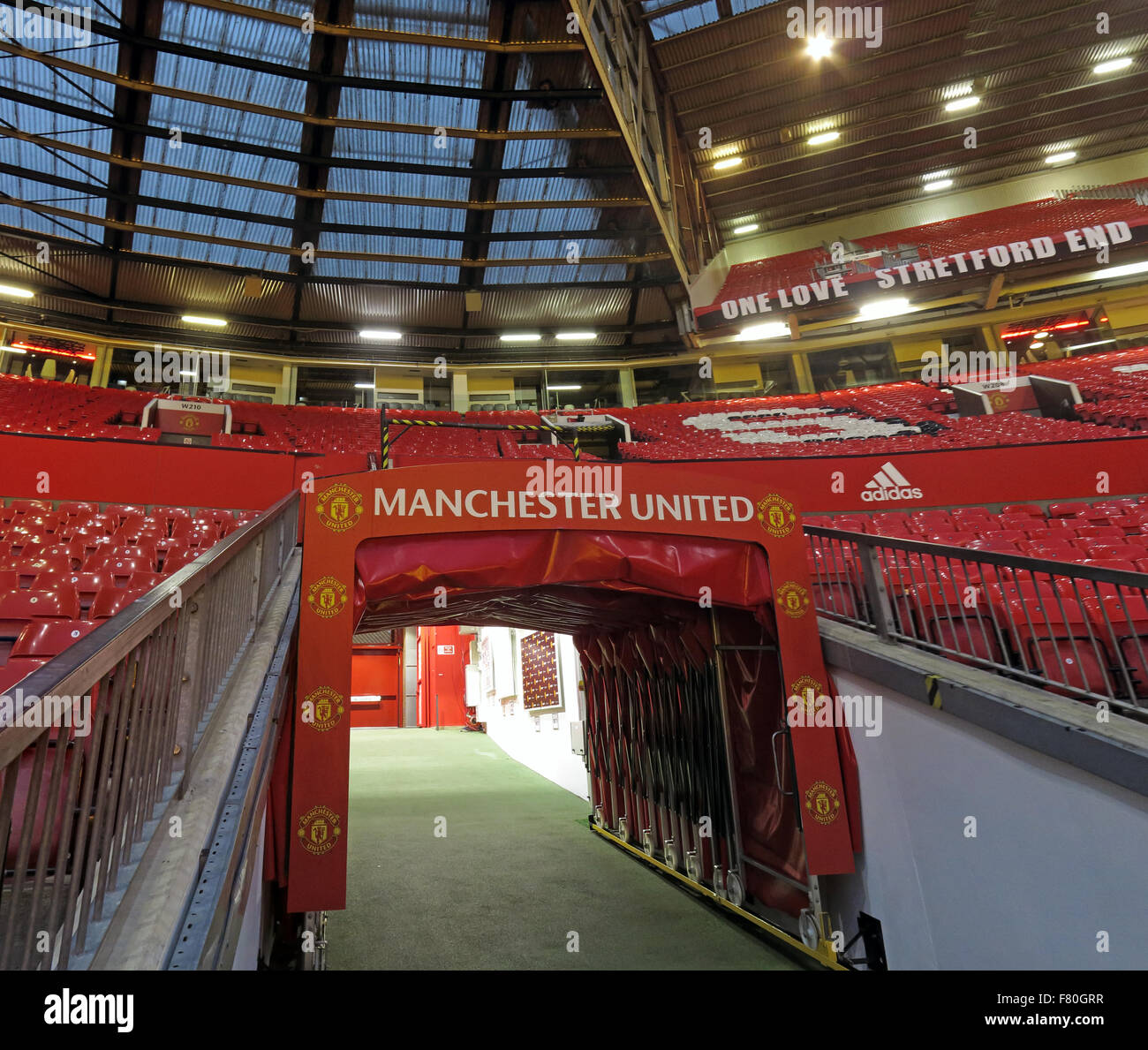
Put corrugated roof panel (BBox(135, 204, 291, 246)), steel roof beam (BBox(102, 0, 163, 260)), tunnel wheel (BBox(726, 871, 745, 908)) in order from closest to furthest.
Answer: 1. tunnel wheel (BBox(726, 871, 745, 908))
2. steel roof beam (BBox(102, 0, 163, 260))
3. corrugated roof panel (BBox(135, 204, 291, 246))

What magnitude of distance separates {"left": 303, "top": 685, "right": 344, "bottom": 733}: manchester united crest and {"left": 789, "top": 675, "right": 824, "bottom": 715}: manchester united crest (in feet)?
9.27

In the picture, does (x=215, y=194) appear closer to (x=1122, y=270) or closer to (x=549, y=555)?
(x=549, y=555)

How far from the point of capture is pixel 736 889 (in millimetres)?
5016

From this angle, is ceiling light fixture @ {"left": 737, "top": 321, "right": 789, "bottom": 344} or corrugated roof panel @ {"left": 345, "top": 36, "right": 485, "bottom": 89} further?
ceiling light fixture @ {"left": 737, "top": 321, "right": 789, "bottom": 344}

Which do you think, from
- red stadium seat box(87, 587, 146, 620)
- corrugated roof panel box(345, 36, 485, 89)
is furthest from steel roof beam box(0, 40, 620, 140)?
red stadium seat box(87, 587, 146, 620)

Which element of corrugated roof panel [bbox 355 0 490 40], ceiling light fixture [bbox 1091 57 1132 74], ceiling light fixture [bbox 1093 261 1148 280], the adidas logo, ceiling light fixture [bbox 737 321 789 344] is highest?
ceiling light fixture [bbox 1091 57 1132 74]

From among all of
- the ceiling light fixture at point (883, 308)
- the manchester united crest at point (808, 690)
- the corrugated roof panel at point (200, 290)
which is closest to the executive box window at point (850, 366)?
the ceiling light fixture at point (883, 308)

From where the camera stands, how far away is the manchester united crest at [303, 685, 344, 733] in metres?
3.53

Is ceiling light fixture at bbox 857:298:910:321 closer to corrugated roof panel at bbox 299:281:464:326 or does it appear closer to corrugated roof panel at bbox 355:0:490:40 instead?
corrugated roof panel at bbox 299:281:464:326

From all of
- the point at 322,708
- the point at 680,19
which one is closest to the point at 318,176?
the point at 680,19

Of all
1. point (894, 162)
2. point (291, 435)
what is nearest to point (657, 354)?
point (894, 162)

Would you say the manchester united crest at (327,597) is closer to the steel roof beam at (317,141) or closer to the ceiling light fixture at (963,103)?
the steel roof beam at (317,141)

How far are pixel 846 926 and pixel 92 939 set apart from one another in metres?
4.41

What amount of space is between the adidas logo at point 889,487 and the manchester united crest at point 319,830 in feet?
31.4
